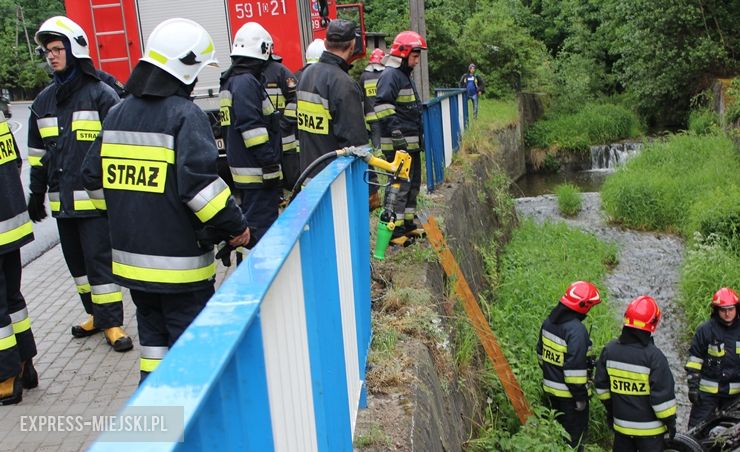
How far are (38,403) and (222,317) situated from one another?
3.58 meters

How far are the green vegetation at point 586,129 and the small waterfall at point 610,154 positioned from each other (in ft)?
1.56

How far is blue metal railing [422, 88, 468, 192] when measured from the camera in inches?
394

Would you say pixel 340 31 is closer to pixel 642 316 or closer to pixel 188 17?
pixel 642 316

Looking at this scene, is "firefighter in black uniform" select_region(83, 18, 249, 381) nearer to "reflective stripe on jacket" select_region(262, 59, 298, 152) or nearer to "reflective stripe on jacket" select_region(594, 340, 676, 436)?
"reflective stripe on jacket" select_region(262, 59, 298, 152)

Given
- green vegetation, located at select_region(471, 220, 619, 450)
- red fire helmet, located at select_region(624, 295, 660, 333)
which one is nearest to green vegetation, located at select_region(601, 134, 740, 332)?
green vegetation, located at select_region(471, 220, 619, 450)

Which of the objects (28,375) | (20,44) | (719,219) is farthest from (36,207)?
(20,44)

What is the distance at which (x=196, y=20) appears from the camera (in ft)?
31.9

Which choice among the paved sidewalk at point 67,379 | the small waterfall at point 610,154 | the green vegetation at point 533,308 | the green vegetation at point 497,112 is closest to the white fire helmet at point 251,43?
the paved sidewalk at point 67,379

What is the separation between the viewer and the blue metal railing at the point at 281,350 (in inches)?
50.7

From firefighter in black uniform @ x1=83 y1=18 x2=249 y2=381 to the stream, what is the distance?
6428mm

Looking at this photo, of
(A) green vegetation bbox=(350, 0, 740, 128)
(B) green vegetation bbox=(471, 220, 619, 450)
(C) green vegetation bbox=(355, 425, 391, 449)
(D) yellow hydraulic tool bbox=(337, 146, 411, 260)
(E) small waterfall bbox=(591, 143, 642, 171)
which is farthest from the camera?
(E) small waterfall bbox=(591, 143, 642, 171)

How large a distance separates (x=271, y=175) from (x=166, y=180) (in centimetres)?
230

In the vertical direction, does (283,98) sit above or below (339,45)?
below

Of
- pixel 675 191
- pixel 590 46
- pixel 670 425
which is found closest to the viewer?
pixel 670 425
